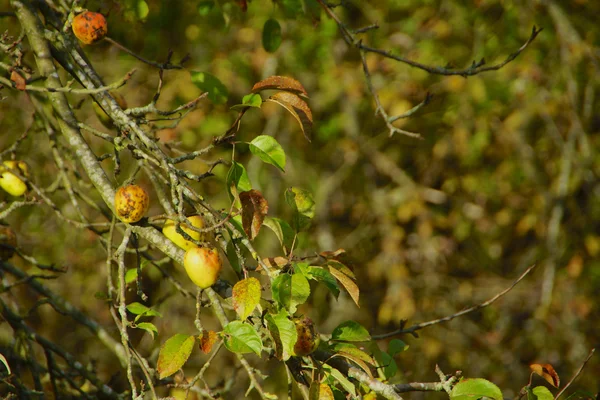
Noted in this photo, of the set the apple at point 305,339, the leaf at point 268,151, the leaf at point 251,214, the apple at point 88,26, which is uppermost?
the apple at point 88,26

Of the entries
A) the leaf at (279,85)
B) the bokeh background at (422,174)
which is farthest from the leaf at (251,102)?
the bokeh background at (422,174)

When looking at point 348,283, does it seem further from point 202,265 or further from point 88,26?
point 88,26

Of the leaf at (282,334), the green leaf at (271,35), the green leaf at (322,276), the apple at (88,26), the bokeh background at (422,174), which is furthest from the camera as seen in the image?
the bokeh background at (422,174)

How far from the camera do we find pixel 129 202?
1088 millimetres

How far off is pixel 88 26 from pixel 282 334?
2.76 ft

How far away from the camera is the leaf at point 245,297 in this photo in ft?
3.21

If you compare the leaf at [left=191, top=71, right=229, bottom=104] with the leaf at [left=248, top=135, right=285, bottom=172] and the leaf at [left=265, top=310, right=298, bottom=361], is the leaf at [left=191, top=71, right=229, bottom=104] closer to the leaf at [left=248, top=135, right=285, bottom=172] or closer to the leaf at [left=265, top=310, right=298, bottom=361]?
the leaf at [left=248, top=135, right=285, bottom=172]

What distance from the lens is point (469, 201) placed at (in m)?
4.50

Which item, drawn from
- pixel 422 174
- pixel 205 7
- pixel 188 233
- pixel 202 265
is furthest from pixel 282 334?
pixel 422 174

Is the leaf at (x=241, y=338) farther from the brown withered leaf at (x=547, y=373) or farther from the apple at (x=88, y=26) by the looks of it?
the apple at (x=88, y=26)

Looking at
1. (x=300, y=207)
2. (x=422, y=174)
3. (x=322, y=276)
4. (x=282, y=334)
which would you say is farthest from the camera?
(x=422, y=174)

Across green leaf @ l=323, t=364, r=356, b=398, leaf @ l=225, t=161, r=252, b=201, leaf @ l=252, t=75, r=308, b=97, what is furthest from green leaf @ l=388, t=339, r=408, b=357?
leaf @ l=252, t=75, r=308, b=97

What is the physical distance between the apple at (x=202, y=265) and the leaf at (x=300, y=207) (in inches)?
8.7

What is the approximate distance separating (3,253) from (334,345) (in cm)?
103
